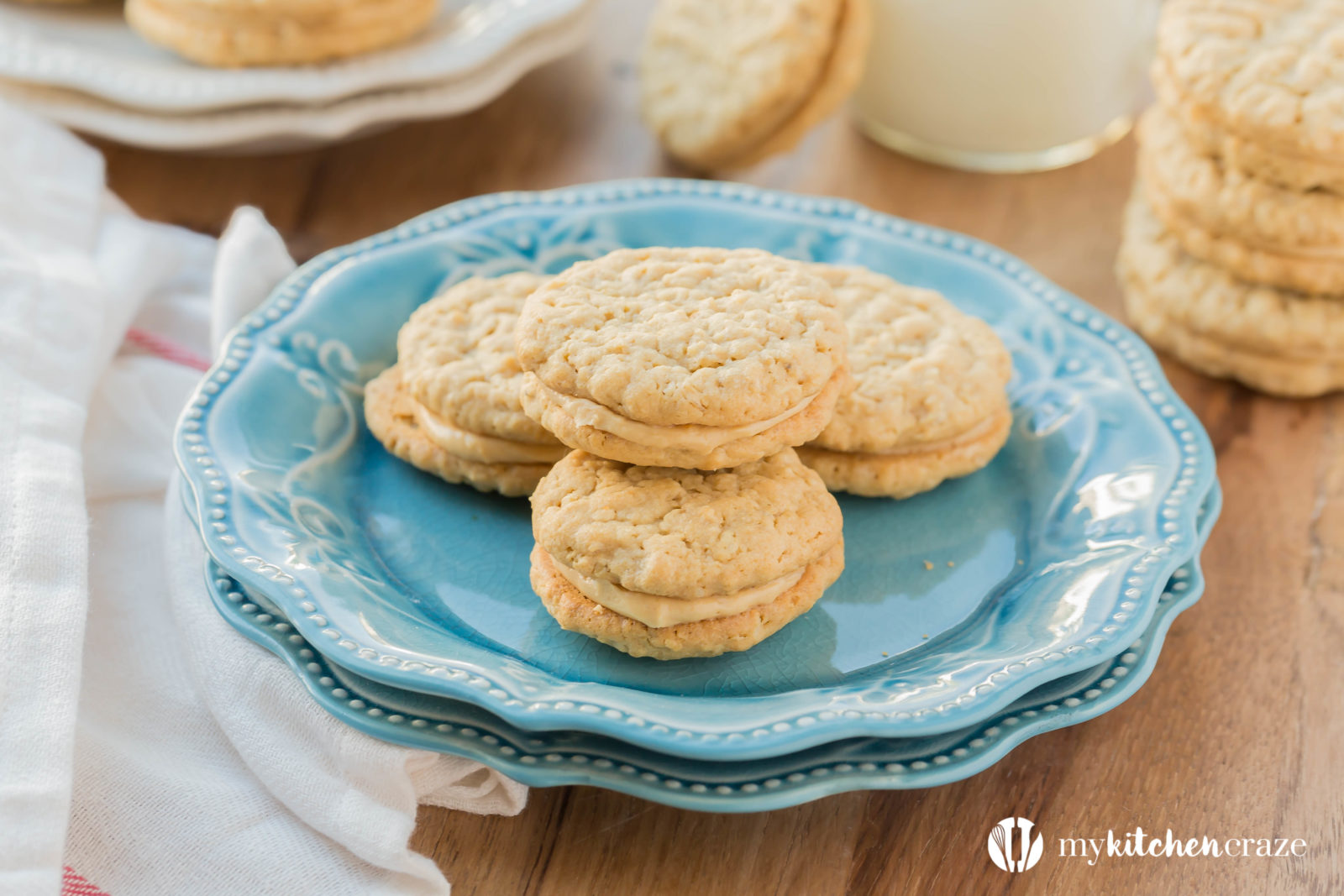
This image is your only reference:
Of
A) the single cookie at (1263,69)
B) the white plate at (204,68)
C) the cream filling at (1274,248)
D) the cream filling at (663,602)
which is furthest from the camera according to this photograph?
the white plate at (204,68)

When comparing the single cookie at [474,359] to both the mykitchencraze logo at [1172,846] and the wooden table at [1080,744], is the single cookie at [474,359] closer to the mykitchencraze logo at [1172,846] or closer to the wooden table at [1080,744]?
the wooden table at [1080,744]

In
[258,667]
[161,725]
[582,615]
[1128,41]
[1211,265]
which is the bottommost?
[161,725]

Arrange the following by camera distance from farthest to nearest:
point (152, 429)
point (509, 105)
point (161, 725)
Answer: point (509, 105), point (152, 429), point (161, 725)

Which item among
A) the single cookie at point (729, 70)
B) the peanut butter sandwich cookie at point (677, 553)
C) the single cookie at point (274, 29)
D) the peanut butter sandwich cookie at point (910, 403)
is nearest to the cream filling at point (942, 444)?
the peanut butter sandwich cookie at point (910, 403)

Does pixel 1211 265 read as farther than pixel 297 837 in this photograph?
Yes

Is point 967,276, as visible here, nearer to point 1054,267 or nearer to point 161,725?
point 1054,267

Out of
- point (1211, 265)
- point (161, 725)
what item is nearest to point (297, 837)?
point (161, 725)

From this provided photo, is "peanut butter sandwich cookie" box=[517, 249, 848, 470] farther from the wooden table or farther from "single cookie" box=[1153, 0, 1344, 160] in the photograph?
"single cookie" box=[1153, 0, 1344, 160]
